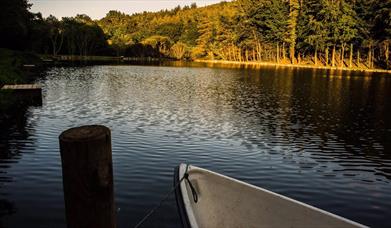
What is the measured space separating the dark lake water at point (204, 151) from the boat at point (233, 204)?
187 cm

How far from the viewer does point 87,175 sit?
3855 mm

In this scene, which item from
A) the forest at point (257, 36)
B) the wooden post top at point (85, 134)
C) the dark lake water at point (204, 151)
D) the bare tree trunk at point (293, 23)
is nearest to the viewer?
the wooden post top at point (85, 134)

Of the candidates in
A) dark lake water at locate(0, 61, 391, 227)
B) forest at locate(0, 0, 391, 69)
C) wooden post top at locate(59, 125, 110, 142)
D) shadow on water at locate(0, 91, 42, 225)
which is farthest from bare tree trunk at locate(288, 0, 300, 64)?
wooden post top at locate(59, 125, 110, 142)

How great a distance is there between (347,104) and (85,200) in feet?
96.6

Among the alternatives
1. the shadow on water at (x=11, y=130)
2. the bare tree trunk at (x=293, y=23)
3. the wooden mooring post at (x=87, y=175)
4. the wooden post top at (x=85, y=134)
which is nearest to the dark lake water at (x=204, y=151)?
the shadow on water at (x=11, y=130)

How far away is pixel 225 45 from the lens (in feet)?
424

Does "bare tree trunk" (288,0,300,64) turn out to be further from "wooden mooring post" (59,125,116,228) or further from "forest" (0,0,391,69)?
"wooden mooring post" (59,125,116,228)

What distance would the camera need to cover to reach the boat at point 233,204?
20.7 ft

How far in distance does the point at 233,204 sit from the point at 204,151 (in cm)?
770

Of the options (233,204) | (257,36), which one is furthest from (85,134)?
(257,36)

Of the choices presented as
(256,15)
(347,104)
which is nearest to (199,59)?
(256,15)

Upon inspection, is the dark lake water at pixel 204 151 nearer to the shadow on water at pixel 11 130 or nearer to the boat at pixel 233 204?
the shadow on water at pixel 11 130

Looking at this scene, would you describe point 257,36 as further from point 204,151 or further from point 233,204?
point 233,204

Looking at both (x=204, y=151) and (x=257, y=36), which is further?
(x=257, y=36)
